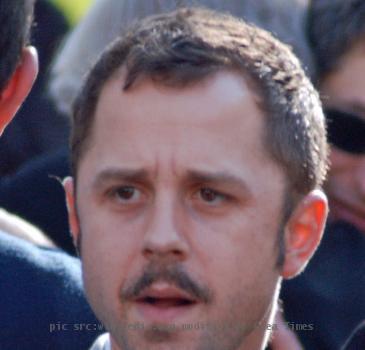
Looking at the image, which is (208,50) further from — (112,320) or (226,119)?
(112,320)

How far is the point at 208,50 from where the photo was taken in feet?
7.97

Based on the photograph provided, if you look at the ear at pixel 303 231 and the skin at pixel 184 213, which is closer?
the skin at pixel 184 213

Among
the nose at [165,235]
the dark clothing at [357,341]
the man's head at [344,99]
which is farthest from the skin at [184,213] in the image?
the man's head at [344,99]

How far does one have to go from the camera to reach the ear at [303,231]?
247 cm

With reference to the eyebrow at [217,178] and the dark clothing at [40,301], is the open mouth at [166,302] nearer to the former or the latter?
the eyebrow at [217,178]

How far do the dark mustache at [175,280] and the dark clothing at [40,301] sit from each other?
585mm

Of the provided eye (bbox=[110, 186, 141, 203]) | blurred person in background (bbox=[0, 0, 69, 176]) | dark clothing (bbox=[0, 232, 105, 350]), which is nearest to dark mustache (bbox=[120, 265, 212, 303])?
eye (bbox=[110, 186, 141, 203])

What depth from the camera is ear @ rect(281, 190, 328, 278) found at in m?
2.47

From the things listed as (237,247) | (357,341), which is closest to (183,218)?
(237,247)

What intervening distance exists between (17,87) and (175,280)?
1.53ft

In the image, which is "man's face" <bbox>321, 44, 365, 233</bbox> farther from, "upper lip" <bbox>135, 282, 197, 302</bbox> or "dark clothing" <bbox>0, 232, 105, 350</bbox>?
"upper lip" <bbox>135, 282, 197, 302</bbox>

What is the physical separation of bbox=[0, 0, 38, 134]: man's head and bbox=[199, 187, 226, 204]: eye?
37 cm

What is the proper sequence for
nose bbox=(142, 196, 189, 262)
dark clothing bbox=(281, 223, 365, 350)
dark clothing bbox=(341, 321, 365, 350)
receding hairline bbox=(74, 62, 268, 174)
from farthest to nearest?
1. dark clothing bbox=(281, 223, 365, 350)
2. dark clothing bbox=(341, 321, 365, 350)
3. receding hairline bbox=(74, 62, 268, 174)
4. nose bbox=(142, 196, 189, 262)

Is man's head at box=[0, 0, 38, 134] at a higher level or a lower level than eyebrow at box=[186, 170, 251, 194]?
higher
